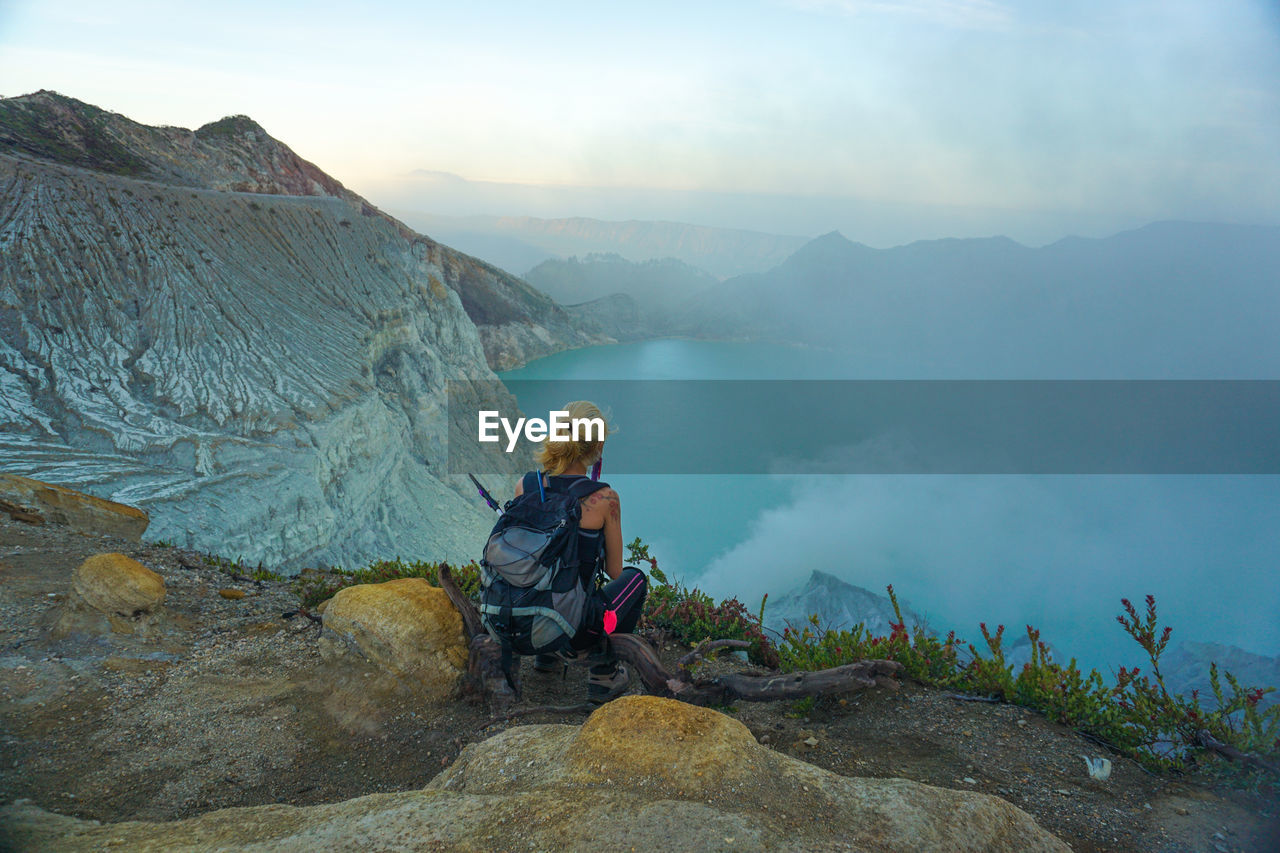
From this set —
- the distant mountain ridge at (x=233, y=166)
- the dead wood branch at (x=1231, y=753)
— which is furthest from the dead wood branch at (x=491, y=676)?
the distant mountain ridge at (x=233, y=166)

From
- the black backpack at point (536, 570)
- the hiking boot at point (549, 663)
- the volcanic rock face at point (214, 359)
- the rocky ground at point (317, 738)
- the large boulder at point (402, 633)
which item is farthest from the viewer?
the volcanic rock face at point (214, 359)

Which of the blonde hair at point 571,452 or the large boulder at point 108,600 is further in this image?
the large boulder at point 108,600

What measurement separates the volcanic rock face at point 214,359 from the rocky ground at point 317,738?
362 inches

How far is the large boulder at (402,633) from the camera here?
4.02 meters

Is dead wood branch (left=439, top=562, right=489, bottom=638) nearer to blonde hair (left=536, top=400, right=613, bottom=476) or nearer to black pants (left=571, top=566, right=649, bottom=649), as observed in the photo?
black pants (left=571, top=566, right=649, bottom=649)

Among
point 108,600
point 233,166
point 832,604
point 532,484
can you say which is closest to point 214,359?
point 108,600

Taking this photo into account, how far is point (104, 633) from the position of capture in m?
4.17

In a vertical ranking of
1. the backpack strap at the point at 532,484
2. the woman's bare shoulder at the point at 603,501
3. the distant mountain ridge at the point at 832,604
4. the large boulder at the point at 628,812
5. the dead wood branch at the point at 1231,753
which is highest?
the backpack strap at the point at 532,484

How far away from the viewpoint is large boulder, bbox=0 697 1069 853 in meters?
1.99

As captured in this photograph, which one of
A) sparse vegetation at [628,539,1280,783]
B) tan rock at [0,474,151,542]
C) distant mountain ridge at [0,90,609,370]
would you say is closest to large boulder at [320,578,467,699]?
sparse vegetation at [628,539,1280,783]

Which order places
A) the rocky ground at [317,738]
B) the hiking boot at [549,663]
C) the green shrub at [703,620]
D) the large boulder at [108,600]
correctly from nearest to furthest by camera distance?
the rocky ground at [317,738], the large boulder at [108,600], the hiking boot at [549,663], the green shrub at [703,620]

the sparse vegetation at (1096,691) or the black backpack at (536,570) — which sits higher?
the black backpack at (536,570)

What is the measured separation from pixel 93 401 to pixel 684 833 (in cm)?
1634

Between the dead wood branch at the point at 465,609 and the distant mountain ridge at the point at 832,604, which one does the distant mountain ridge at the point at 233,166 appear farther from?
the distant mountain ridge at the point at 832,604
